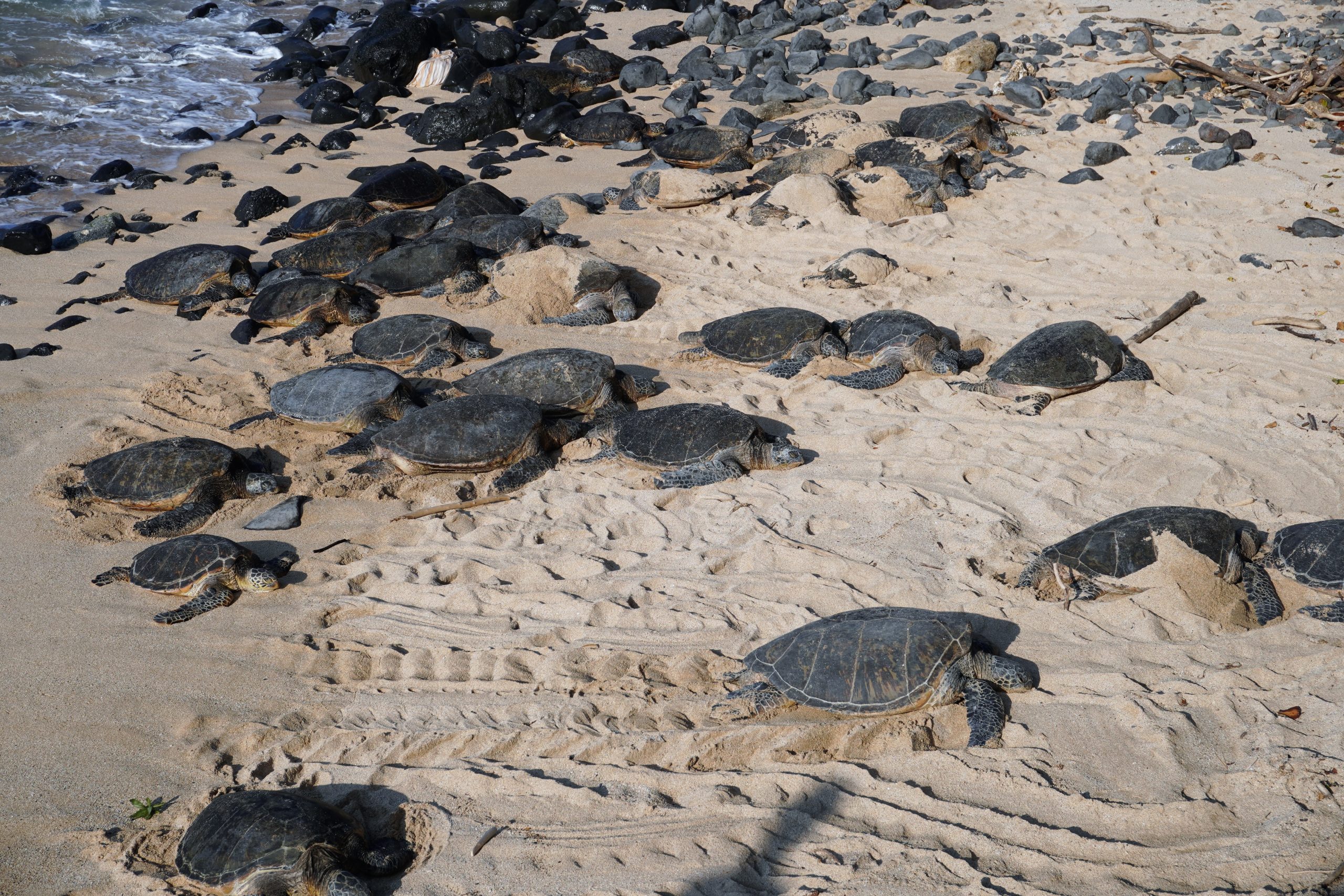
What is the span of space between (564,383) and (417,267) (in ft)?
8.77

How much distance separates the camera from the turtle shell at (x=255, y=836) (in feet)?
10.2

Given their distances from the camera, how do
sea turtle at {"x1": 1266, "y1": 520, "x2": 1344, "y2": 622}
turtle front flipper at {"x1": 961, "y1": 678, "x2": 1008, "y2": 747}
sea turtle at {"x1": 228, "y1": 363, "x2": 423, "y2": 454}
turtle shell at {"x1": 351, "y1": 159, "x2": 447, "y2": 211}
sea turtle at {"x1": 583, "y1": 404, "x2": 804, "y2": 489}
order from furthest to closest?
turtle shell at {"x1": 351, "y1": 159, "x2": 447, "y2": 211} → sea turtle at {"x1": 228, "y1": 363, "x2": 423, "y2": 454} → sea turtle at {"x1": 583, "y1": 404, "x2": 804, "y2": 489} → sea turtle at {"x1": 1266, "y1": 520, "x2": 1344, "y2": 622} → turtle front flipper at {"x1": 961, "y1": 678, "x2": 1008, "y2": 747}

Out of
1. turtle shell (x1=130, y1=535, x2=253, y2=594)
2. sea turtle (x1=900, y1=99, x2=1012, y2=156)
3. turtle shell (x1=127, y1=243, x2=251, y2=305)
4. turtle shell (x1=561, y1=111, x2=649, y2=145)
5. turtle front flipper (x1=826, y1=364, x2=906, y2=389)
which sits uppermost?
sea turtle (x1=900, y1=99, x2=1012, y2=156)

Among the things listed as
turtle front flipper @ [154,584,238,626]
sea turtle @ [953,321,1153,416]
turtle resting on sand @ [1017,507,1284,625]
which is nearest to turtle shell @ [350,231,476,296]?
turtle front flipper @ [154,584,238,626]

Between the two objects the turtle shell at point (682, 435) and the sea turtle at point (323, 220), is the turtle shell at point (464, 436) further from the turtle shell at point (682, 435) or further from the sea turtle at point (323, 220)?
the sea turtle at point (323, 220)

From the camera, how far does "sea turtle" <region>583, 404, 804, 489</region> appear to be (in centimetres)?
539

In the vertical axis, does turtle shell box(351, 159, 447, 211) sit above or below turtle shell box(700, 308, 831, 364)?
above

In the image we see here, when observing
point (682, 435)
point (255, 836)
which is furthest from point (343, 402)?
point (255, 836)

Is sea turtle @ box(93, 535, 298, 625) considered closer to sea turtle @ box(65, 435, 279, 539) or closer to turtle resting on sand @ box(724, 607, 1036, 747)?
sea turtle @ box(65, 435, 279, 539)

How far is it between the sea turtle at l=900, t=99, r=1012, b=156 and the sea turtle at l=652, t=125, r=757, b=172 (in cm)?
188

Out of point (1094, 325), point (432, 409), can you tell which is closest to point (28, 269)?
point (432, 409)

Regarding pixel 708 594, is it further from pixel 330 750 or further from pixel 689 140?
pixel 689 140

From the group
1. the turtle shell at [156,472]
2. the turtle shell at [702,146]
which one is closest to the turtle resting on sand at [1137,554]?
the turtle shell at [156,472]

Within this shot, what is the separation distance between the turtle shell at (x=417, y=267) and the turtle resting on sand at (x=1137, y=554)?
18.5 ft
